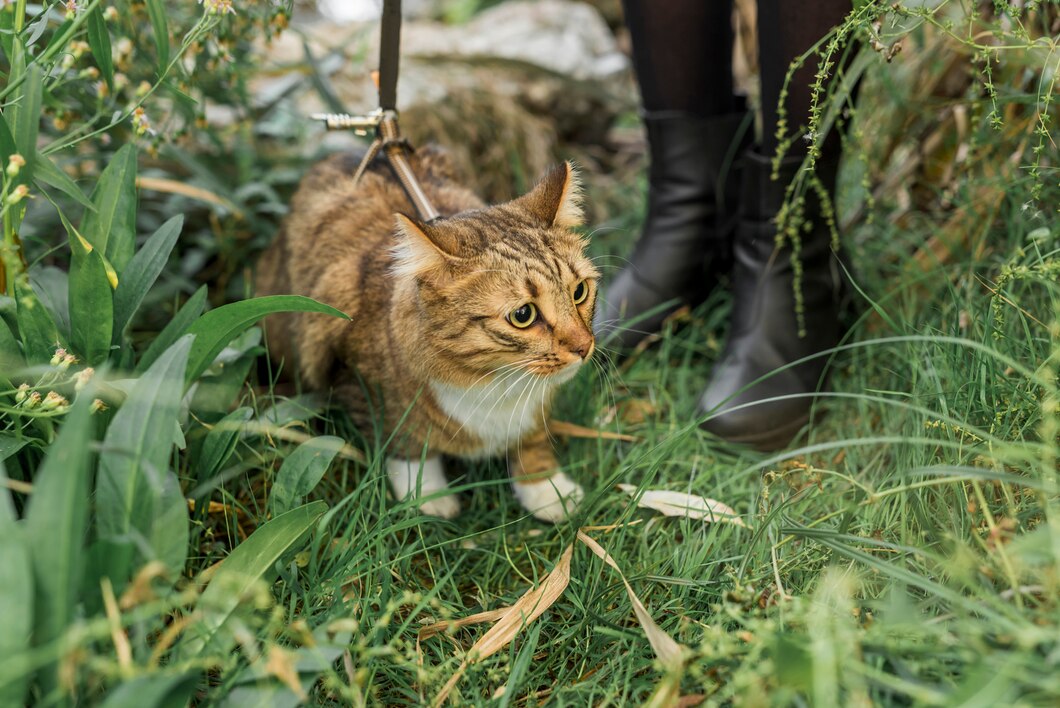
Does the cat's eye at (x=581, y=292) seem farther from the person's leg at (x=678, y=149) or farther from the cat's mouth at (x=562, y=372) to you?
the person's leg at (x=678, y=149)

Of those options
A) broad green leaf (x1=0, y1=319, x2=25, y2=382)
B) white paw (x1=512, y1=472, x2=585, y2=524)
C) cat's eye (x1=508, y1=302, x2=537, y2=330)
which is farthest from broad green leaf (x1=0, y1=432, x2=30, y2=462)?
white paw (x1=512, y1=472, x2=585, y2=524)

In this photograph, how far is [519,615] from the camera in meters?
1.48

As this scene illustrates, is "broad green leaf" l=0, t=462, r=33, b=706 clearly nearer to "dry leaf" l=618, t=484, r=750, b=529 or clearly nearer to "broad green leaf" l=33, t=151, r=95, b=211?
"broad green leaf" l=33, t=151, r=95, b=211

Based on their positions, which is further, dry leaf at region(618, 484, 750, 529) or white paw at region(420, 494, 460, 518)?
white paw at region(420, 494, 460, 518)

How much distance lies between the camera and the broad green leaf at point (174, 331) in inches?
61.2

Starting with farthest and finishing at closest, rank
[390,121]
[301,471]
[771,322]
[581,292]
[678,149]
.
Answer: [678,149] < [771,322] < [390,121] < [581,292] < [301,471]

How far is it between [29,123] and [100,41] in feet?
0.98

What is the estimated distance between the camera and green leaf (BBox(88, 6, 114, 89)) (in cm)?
148

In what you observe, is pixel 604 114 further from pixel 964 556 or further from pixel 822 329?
pixel 964 556

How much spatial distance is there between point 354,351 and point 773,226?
115 centimetres

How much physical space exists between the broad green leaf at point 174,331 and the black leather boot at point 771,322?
1259 millimetres

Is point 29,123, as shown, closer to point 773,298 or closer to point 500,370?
point 500,370

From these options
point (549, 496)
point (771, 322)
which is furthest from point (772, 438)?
point (549, 496)

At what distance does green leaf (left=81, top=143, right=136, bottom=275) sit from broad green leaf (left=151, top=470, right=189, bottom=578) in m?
0.59
